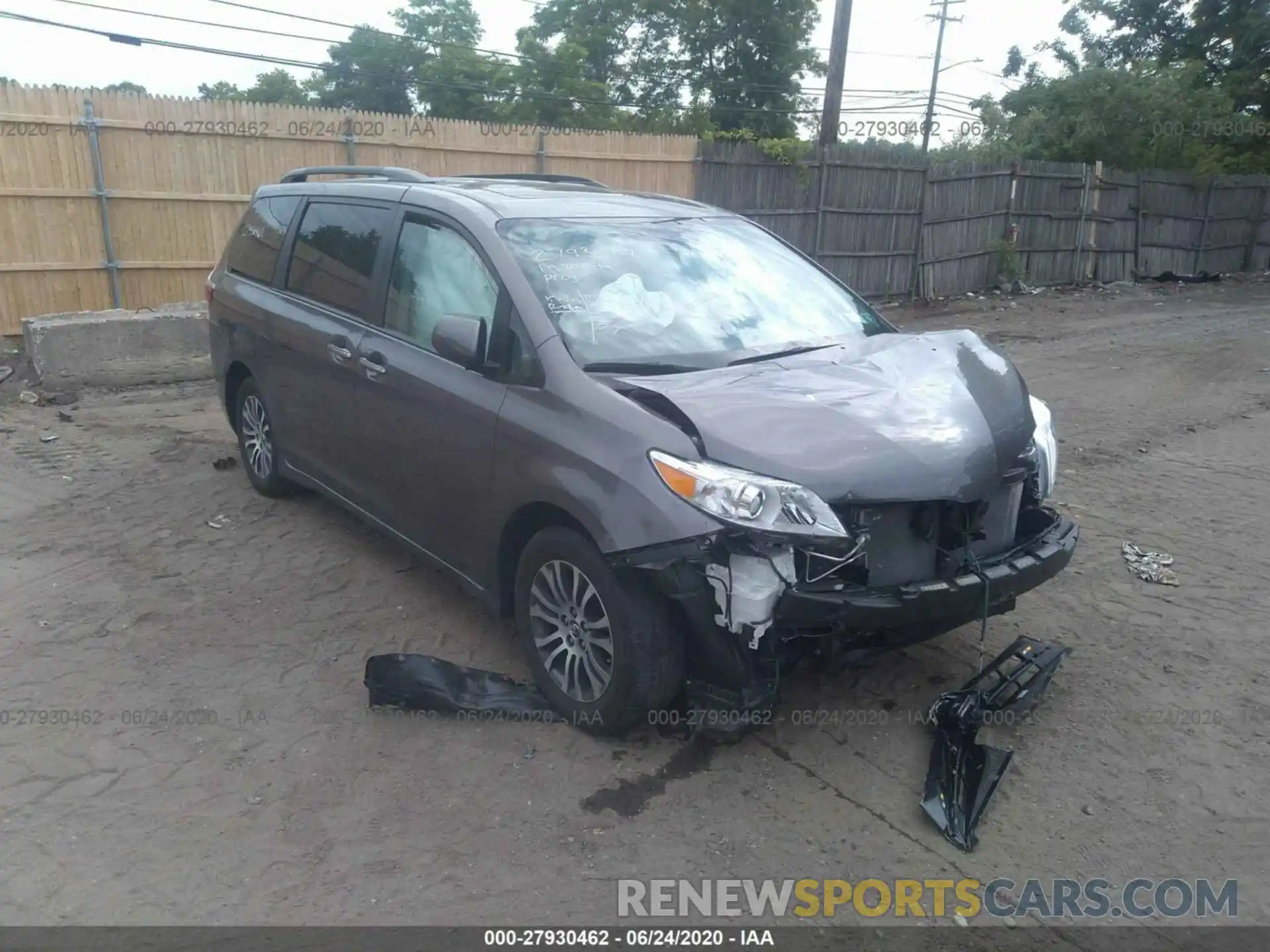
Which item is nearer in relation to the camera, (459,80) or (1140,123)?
(1140,123)

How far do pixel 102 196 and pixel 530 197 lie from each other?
7.96 metres

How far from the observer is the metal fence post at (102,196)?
404 inches

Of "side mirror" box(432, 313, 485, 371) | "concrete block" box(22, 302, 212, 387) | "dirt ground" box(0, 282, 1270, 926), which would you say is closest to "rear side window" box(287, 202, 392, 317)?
"side mirror" box(432, 313, 485, 371)

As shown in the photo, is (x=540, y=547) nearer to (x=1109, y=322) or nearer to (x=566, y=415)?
(x=566, y=415)

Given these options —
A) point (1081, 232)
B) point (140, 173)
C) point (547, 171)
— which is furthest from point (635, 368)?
point (1081, 232)

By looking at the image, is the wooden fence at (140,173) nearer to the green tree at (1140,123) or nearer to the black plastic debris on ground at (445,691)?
the black plastic debris on ground at (445,691)

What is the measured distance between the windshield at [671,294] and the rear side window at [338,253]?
0.95m

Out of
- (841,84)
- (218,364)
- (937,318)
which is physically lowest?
(937,318)

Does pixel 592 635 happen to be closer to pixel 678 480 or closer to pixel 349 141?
pixel 678 480

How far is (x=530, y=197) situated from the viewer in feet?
15.0

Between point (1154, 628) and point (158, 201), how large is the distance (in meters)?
10.5

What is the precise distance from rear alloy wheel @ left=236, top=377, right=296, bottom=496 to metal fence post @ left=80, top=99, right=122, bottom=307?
5681 mm

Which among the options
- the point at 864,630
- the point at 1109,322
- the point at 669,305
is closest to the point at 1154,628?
the point at 864,630

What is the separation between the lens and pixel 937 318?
14.9 metres
